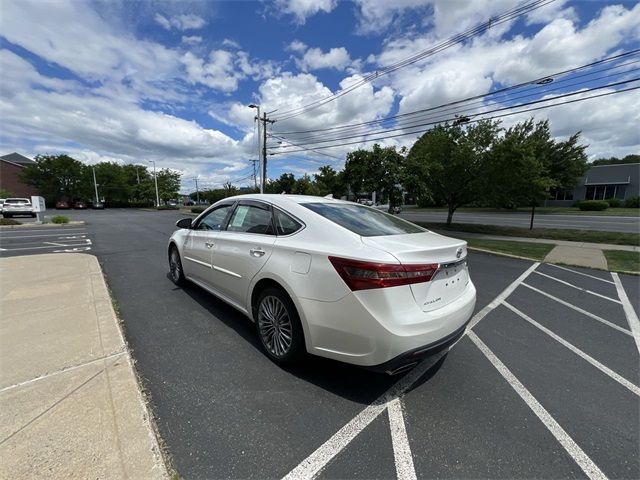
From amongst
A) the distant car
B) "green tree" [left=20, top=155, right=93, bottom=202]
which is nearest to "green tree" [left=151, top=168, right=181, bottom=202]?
"green tree" [left=20, top=155, right=93, bottom=202]

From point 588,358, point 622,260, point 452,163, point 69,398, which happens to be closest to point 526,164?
point 452,163

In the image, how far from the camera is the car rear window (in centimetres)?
287

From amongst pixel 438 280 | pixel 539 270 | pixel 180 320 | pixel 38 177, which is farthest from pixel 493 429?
pixel 38 177

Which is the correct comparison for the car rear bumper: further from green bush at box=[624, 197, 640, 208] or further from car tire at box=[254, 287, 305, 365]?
green bush at box=[624, 197, 640, 208]

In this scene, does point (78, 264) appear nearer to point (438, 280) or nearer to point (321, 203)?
point (321, 203)

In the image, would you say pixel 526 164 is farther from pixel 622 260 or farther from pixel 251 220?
pixel 251 220

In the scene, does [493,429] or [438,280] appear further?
[438,280]

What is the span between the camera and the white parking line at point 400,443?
6.09 ft

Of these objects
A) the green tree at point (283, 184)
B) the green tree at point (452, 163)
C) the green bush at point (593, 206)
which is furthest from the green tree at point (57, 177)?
the green bush at point (593, 206)

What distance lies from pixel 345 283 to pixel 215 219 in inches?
105

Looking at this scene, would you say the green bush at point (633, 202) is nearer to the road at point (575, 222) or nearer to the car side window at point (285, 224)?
the road at point (575, 222)

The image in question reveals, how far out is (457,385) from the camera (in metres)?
2.76

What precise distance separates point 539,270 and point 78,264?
1088 centimetres

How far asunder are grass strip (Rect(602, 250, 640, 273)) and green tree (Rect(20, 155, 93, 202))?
227 feet
